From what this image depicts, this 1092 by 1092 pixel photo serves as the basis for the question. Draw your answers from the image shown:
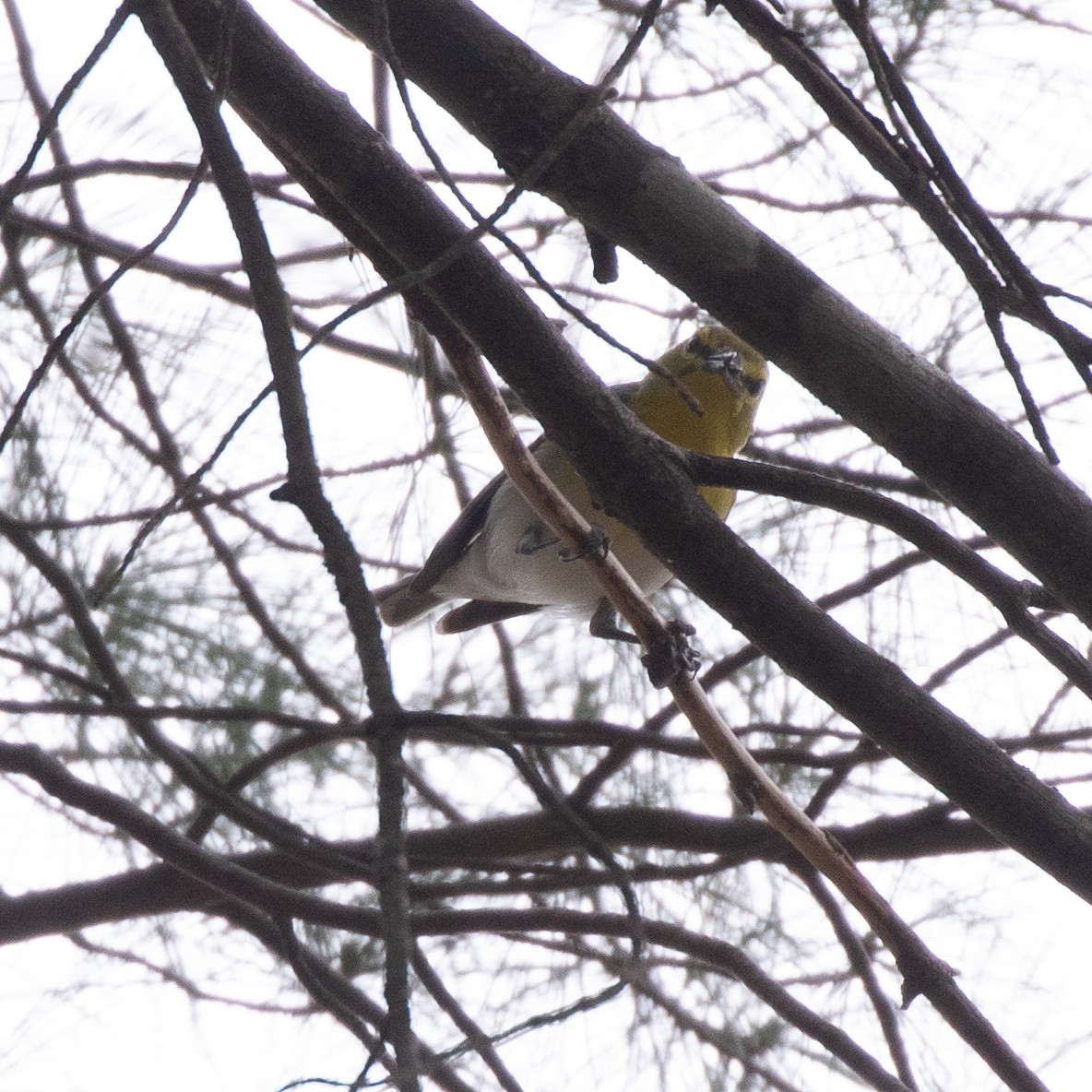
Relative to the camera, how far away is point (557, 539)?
3.15 m

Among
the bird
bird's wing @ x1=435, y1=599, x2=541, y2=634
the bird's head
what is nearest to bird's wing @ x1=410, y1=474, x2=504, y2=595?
the bird

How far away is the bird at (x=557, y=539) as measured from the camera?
291cm

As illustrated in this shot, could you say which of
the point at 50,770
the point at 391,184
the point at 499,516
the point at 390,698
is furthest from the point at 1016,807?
the point at 499,516

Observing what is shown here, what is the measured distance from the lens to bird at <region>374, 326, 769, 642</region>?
291cm

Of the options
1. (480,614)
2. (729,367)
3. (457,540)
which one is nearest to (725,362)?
(729,367)

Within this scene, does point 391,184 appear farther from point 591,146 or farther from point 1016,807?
point 1016,807

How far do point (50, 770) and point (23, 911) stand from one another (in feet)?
1.70

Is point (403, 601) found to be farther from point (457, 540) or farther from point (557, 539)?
point (557, 539)

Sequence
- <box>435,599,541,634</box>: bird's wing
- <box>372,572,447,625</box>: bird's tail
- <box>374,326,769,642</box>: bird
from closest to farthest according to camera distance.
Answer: <box>374,326,769,642</box>: bird → <box>372,572,447,625</box>: bird's tail → <box>435,599,541,634</box>: bird's wing

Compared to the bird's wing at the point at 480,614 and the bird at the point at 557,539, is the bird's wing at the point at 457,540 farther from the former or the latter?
the bird's wing at the point at 480,614

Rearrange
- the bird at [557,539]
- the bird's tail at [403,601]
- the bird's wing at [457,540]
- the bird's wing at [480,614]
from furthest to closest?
1. the bird's wing at [480,614]
2. the bird's tail at [403,601]
3. the bird's wing at [457,540]
4. the bird at [557,539]

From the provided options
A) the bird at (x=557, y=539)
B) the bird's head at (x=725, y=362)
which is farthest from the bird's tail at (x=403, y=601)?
the bird's head at (x=725, y=362)

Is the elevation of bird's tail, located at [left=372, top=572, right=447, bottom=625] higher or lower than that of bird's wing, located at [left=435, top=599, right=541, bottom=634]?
higher

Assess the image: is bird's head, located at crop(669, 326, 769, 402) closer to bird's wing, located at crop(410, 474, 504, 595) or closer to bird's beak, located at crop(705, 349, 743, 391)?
bird's beak, located at crop(705, 349, 743, 391)
